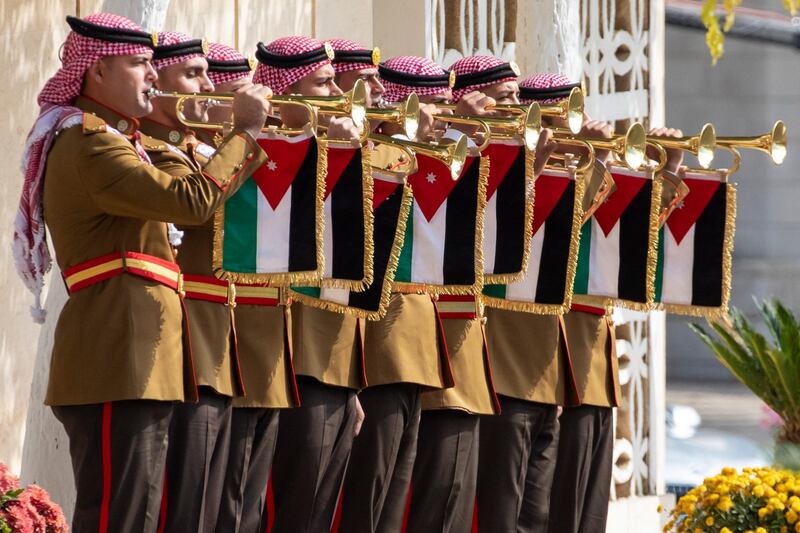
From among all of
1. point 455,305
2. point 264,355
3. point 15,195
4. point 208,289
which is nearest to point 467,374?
point 455,305

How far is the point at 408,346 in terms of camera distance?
6.62 metres

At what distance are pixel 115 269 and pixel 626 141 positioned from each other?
256cm

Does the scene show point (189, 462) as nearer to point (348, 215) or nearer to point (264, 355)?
point (264, 355)

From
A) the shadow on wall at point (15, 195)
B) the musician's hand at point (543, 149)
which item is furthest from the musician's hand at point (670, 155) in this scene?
the shadow on wall at point (15, 195)

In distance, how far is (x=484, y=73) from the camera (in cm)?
736

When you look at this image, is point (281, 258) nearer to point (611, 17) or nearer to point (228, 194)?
point (228, 194)

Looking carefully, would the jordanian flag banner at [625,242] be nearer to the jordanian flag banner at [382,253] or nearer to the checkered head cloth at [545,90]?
the checkered head cloth at [545,90]

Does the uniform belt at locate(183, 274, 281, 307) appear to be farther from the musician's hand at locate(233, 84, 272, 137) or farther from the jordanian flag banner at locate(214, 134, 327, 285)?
the musician's hand at locate(233, 84, 272, 137)

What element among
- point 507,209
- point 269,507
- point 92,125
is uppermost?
point 92,125

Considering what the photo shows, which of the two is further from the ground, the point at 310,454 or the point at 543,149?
the point at 543,149

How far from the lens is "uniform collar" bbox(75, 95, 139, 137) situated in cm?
572

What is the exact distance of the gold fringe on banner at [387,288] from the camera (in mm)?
6367

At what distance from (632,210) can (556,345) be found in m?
0.75

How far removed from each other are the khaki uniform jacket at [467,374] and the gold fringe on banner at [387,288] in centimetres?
39
